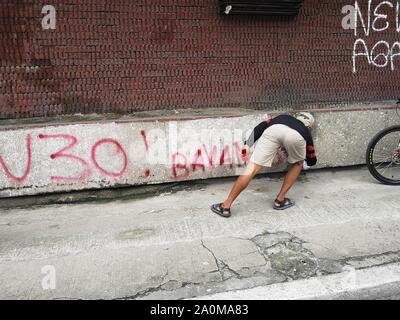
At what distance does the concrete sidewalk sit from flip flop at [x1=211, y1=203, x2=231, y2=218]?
70mm

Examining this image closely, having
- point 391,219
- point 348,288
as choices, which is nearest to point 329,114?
point 391,219

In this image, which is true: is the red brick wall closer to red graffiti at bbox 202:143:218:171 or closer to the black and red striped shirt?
red graffiti at bbox 202:143:218:171

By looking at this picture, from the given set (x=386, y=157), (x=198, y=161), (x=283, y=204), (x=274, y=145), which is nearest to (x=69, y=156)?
(x=198, y=161)

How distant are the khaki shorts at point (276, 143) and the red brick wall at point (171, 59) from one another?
1.43m

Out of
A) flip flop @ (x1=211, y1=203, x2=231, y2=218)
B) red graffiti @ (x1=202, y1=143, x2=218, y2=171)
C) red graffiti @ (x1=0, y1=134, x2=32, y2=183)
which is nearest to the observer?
flip flop @ (x1=211, y1=203, x2=231, y2=218)

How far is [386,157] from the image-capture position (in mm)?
5590

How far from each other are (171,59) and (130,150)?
55.1 inches

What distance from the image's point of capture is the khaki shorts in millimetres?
4348

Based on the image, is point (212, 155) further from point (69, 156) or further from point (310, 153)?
point (69, 156)

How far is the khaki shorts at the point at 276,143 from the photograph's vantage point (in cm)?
435

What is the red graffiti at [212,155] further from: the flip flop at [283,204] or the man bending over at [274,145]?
the flip flop at [283,204]

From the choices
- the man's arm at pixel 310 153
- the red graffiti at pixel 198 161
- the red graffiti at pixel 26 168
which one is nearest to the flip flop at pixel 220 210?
the red graffiti at pixel 198 161

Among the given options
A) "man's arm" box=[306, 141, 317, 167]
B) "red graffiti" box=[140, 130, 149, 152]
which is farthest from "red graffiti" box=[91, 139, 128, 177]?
"man's arm" box=[306, 141, 317, 167]
